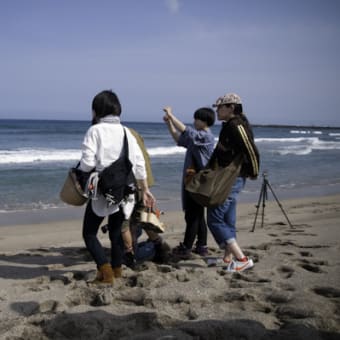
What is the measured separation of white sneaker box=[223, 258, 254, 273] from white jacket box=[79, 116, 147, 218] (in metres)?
1.23

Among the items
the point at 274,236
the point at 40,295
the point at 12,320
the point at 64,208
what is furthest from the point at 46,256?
the point at 64,208

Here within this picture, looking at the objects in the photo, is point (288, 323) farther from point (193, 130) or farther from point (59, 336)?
point (193, 130)

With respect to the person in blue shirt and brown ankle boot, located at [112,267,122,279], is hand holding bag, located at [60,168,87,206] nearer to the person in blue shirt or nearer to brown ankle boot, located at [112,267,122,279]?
brown ankle boot, located at [112,267,122,279]

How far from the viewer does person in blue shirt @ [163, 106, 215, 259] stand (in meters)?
4.47

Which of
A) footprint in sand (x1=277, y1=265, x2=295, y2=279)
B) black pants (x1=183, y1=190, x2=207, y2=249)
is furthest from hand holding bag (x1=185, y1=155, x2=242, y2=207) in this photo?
footprint in sand (x1=277, y1=265, x2=295, y2=279)

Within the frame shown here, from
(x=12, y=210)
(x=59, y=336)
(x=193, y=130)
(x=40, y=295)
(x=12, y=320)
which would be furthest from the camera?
(x=12, y=210)

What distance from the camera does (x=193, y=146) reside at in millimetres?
4555

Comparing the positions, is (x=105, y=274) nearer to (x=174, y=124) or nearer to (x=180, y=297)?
(x=180, y=297)

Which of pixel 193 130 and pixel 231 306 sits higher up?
pixel 193 130

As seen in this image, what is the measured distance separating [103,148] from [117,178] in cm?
27

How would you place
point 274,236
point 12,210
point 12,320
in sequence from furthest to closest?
point 12,210 < point 274,236 < point 12,320

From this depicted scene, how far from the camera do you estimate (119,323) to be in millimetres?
2926

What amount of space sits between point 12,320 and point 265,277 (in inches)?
84.0

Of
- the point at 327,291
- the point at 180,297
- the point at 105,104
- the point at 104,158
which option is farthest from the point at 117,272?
the point at 327,291
